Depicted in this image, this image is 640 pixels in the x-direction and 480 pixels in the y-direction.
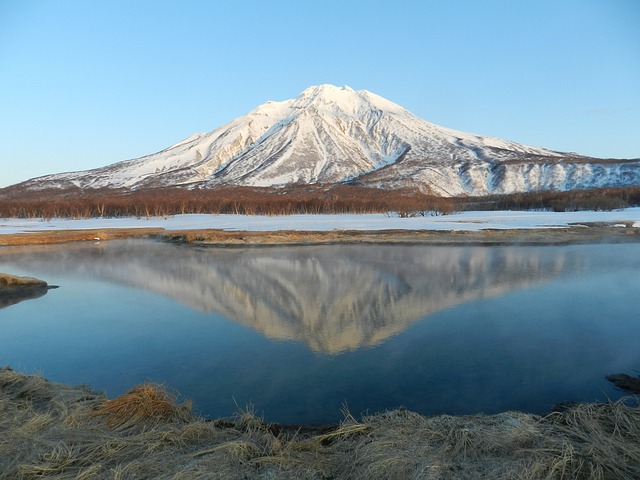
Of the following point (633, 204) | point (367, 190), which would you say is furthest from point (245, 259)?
point (367, 190)

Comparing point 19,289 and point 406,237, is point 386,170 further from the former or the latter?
point 19,289

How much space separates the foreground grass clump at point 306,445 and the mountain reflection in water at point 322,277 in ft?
15.9

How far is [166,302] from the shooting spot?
1642 cm

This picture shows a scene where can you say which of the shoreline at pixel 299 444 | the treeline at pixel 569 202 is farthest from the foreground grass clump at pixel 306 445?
the treeline at pixel 569 202

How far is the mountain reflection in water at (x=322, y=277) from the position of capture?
13.2 metres

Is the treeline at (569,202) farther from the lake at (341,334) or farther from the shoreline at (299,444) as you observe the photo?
the shoreline at (299,444)

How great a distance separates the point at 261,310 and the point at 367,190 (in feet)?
357

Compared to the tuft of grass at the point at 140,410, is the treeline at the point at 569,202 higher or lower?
higher

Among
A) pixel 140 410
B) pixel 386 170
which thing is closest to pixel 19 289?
pixel 140 410

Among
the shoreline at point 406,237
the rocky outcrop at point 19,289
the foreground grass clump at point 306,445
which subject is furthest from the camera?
the shoreline at point 406,237

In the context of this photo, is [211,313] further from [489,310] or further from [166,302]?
[489,310]

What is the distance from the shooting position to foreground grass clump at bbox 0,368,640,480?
4.84 metres

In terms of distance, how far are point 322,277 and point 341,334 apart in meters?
8.14

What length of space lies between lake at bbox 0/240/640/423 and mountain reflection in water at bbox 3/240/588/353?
0.11 meters
